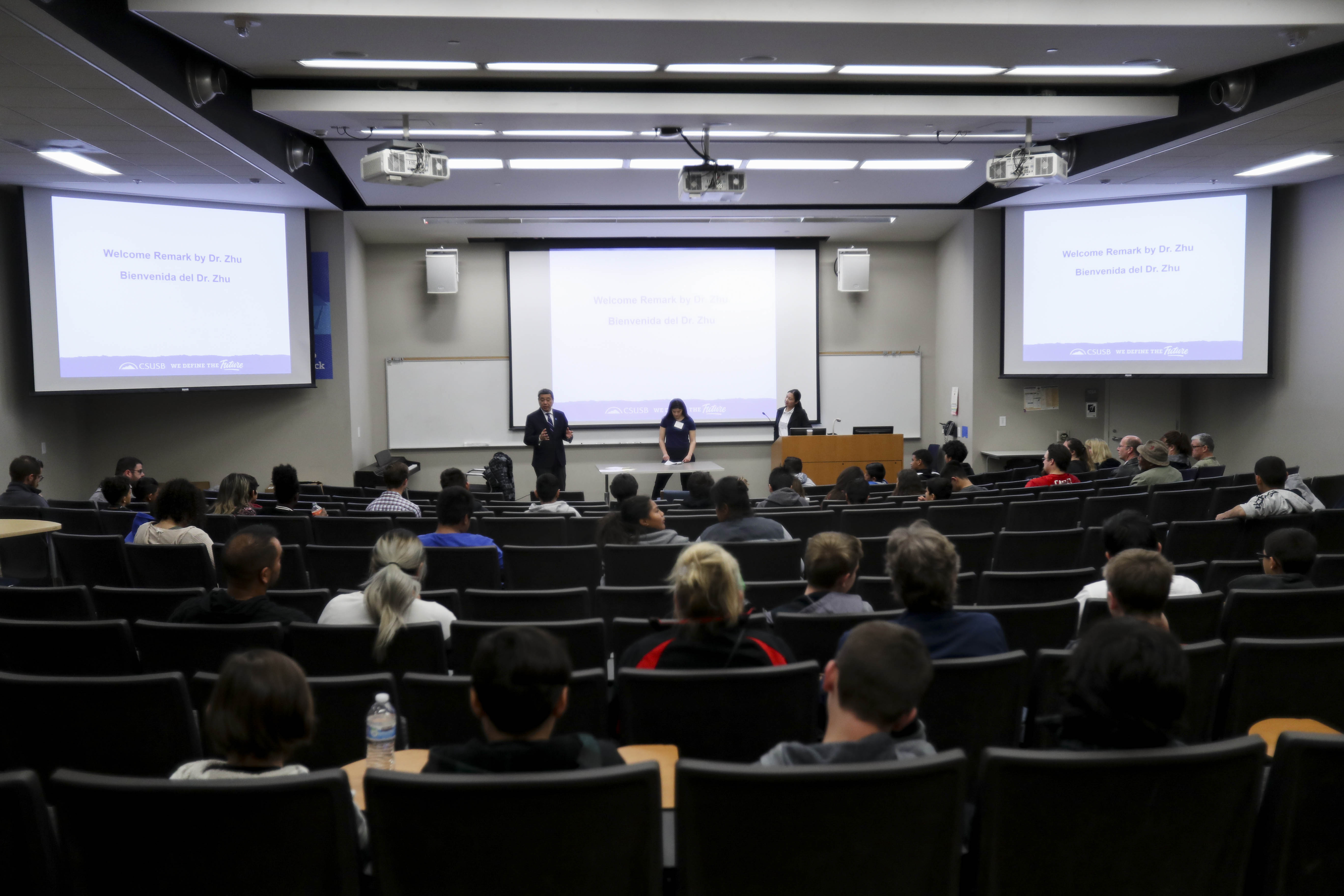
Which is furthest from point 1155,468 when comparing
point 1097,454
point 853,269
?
point 853,269

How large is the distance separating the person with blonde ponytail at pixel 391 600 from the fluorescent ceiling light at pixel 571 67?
4.45m

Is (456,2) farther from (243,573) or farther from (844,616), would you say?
(844,616)

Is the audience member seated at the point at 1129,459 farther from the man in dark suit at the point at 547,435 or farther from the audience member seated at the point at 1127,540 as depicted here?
the man in dark suit at the point at 547,435

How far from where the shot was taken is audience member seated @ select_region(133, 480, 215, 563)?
4.88 metres

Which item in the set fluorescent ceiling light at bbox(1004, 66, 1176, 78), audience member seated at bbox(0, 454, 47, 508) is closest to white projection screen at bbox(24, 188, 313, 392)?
audience member seated at bbox(0, 454, 47, 508)

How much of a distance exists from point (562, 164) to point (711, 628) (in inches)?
306

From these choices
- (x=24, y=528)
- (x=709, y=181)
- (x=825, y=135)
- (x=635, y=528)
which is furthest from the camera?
(x=825, y=135)

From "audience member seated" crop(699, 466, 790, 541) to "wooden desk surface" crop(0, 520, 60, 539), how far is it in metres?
3.84

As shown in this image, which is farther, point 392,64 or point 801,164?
point 801,164

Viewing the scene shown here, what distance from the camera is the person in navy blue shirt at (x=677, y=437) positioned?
1162 cm

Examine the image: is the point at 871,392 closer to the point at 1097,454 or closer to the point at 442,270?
the point at 1097,454

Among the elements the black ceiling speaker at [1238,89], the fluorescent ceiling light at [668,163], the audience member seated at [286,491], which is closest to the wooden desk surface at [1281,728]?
the audience member seated at [286,491]

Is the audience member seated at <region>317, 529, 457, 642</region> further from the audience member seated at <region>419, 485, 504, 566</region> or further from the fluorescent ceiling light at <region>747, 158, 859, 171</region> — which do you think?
the fluorescent ceiling light at <region>747, 158, 859, 171</region>

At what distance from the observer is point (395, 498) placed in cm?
665
